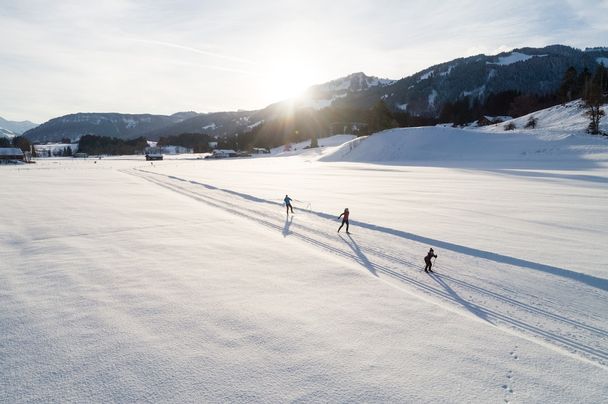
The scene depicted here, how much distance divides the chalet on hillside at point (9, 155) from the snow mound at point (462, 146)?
101259mm

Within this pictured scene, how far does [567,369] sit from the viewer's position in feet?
17.4

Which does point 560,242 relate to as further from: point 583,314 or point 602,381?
point 602,381

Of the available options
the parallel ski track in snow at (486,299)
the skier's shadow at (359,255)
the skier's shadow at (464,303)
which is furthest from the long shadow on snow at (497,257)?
the skier's shadow at (464,303)

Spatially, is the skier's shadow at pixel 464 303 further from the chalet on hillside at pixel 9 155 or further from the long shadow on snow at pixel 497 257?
the chalet on hillside at pixel 9 155

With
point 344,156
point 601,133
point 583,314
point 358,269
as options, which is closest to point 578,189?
point 583,314

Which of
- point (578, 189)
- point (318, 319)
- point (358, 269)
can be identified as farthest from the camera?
point (578, 189)

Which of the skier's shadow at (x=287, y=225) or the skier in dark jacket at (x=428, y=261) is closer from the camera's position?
the skier in dark jacket at (x=428, y=261)

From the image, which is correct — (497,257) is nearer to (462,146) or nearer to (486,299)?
(486,299)

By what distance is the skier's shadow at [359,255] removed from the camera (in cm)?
970

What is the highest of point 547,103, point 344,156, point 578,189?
point 547,103

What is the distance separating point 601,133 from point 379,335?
5855cm

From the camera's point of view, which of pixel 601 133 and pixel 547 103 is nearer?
pixel 601 133

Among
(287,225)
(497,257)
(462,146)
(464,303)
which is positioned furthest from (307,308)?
(462,146)

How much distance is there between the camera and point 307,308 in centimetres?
729
